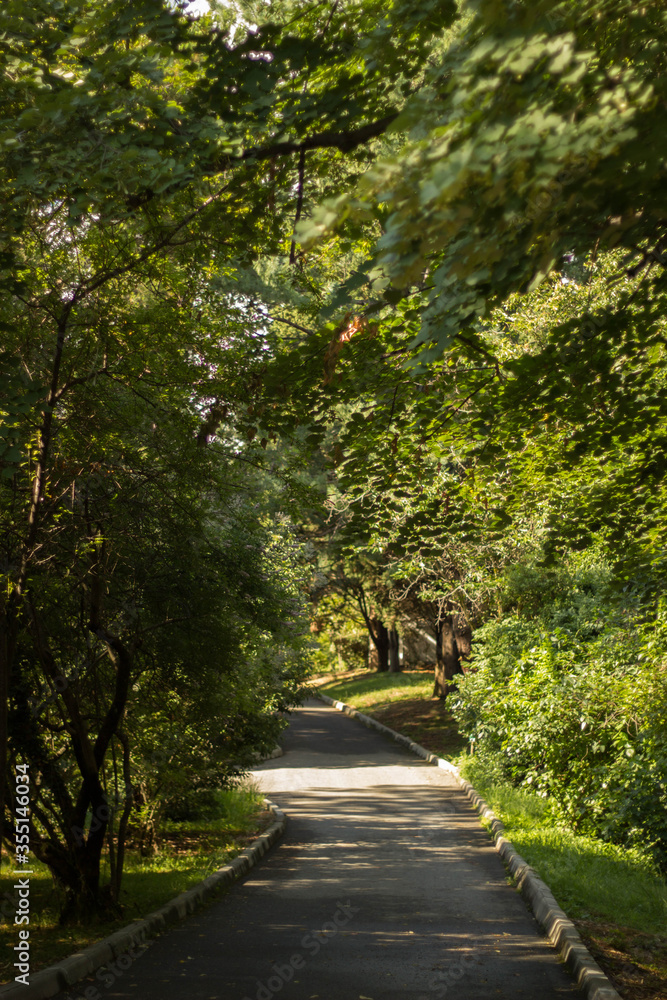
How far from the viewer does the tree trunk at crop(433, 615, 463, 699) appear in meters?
29.8

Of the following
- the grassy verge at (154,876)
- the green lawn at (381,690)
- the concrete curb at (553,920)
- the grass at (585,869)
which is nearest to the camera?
the concrete curb at (553,920)

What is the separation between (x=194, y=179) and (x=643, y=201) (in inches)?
108

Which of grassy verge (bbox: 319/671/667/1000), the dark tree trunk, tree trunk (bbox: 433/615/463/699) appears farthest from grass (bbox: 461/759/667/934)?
the dark tree trunk

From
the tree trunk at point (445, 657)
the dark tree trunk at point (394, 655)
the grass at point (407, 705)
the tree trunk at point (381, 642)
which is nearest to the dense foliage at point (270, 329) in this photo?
the grass at point (407, 705)

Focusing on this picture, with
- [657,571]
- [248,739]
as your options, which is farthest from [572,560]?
[657,571]

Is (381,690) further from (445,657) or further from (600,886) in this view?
(600,886)

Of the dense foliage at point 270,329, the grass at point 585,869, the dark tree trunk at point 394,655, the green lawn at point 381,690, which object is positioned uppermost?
the dense foliage at point 270,329

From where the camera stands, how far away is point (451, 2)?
5109mm

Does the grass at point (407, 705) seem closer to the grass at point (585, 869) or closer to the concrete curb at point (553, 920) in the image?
the grass at point (585, 869)

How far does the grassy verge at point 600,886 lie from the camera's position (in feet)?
21.6

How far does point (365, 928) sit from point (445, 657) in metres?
23.6

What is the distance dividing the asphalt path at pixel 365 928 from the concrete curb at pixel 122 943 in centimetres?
16

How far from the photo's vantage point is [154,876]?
33.8ft

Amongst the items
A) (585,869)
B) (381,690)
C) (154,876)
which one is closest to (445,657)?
(381,690)
